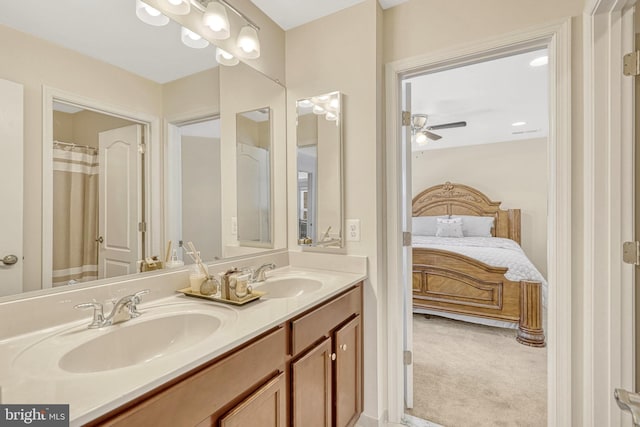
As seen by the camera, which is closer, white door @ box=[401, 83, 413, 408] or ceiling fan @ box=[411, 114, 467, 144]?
white door @ box=[401, 83, 413, 408]

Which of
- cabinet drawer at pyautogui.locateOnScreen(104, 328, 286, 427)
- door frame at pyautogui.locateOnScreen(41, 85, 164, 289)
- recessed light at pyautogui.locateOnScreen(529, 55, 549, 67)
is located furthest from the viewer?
recessed light at pyautogui.locateOnScreen(529, 55, 549, 67)

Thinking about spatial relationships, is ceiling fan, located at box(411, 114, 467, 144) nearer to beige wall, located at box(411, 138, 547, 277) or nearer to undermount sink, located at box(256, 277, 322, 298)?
beige wall, located at box(411, 138, 547, 277)

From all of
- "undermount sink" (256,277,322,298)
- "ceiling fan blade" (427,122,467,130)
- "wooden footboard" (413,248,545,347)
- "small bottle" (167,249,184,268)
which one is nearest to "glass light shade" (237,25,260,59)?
"small bottle" (167,249,184,268)

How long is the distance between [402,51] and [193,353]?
6.03 feet

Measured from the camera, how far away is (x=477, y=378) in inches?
88.5

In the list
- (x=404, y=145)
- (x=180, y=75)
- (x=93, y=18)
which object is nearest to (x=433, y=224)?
(x=404, y=145)

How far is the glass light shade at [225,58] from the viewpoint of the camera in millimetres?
1604

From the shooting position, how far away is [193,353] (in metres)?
0.79

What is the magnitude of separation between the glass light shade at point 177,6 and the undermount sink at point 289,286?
1359 mm

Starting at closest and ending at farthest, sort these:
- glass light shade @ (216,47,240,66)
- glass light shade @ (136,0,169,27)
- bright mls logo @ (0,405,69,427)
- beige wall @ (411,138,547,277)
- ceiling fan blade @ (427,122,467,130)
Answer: bright mls logo @ (0,405,69,427) < glass light shade @ (136,0,169,27) < glass light shade @ (216,47,240,66) < ceiling fan blade @ (427,122,467,130) < beige wall @ (411,138,547,277)

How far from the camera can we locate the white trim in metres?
1.25

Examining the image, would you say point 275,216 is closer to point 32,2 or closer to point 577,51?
point 32,2

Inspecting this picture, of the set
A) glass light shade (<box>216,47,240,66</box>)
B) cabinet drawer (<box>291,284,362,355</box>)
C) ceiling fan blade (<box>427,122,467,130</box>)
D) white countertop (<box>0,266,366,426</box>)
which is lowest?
cabinet drawer (<box>291,284,362,355</box>)

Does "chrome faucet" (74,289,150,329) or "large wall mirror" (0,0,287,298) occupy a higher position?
"large wall mirror" (0,0,287,298)
